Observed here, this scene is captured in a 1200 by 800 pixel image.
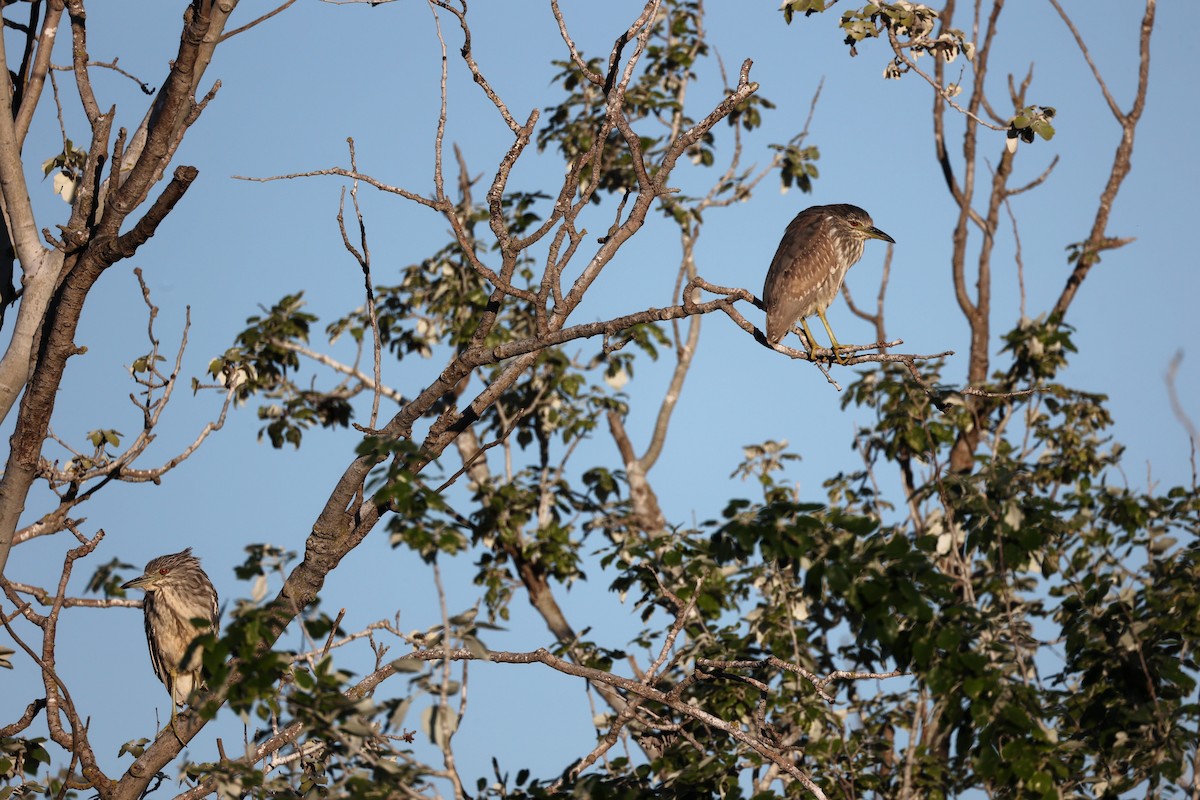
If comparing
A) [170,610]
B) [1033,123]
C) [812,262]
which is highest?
[812,262]

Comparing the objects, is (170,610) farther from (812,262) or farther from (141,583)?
(812,262)

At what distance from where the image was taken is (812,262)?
6.95 meters

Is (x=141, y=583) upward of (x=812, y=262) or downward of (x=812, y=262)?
downward

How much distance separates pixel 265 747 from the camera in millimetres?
4504

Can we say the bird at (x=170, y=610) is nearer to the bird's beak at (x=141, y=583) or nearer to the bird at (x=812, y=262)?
the bird's beak at (x=141, y=583)

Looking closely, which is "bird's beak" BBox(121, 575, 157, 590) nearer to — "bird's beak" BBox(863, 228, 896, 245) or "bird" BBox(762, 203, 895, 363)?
"bird" BBox(762, 203, 895, 363)

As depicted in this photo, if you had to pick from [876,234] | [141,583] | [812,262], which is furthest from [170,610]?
[876,234]

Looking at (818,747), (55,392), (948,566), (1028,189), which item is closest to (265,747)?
(55,392)

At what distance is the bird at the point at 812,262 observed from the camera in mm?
6465

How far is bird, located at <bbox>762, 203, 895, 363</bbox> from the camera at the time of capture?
6.46m

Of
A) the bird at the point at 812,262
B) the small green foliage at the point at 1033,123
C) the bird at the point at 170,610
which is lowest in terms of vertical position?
the bird at the point at 170,610

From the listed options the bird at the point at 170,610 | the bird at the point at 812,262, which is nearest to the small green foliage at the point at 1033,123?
the bird at the point at 812,262

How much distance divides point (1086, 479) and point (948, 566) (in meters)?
1.26

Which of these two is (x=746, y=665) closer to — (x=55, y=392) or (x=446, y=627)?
(x=446, y=627)
